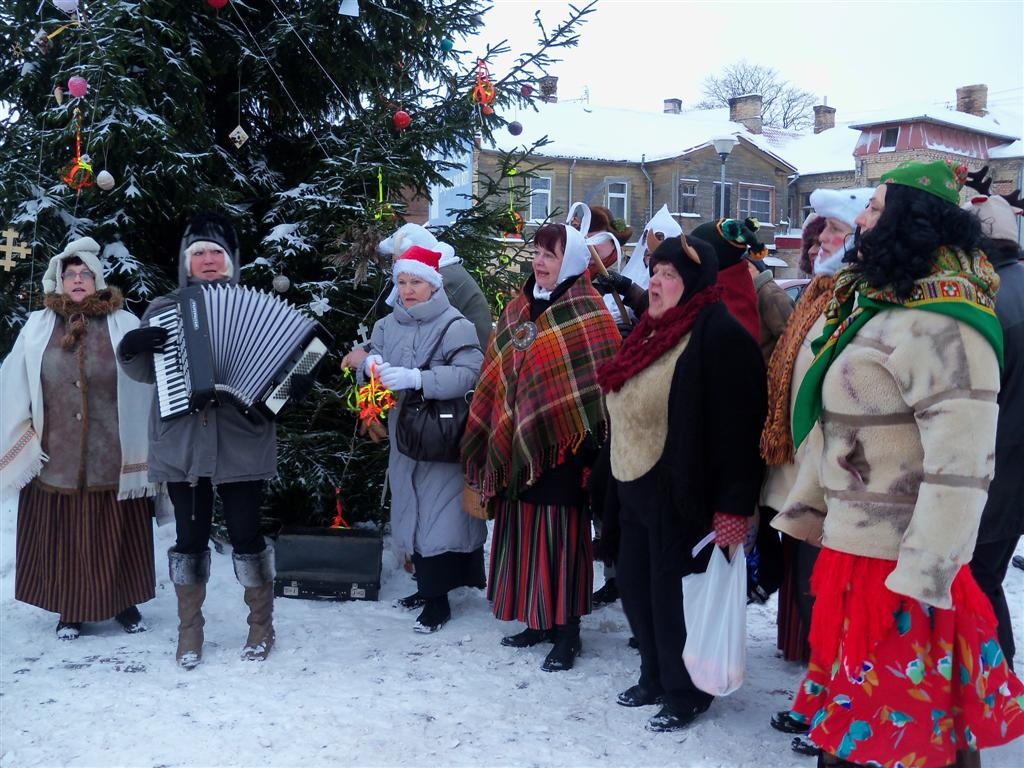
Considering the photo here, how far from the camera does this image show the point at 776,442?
3.39m

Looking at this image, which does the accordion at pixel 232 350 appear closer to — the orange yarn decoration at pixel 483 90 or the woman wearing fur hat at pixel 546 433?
the woman wearing fur hat at pixel 546 433

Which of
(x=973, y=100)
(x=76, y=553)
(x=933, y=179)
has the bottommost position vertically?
(x=76, y=553)

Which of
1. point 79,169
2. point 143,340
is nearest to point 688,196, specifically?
point 79,169

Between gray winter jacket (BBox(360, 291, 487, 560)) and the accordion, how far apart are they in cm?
62

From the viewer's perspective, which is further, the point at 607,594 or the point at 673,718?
the point at 607,594

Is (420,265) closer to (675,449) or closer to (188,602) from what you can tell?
(675,449)

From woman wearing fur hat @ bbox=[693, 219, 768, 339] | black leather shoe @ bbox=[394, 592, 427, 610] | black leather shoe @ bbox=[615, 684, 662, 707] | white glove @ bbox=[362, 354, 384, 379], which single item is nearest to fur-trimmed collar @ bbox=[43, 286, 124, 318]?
white glove @ bbox=[362, 354, 384, 379]

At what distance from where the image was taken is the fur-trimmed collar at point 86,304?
468 cm

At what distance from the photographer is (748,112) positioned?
36.1 m

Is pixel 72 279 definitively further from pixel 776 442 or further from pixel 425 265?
pixel 776 442

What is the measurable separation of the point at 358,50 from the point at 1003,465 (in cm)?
465

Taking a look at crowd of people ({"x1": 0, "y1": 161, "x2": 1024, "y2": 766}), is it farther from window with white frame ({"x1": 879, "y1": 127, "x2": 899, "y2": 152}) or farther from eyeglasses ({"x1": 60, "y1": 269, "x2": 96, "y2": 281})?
window with white frame ({"x1": 879, "y1": 127, "x2": 899, "y2": 152})

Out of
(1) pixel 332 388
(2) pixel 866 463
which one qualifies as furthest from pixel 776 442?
(1) pixel 332 388

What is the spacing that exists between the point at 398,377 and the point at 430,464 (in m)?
0.65
